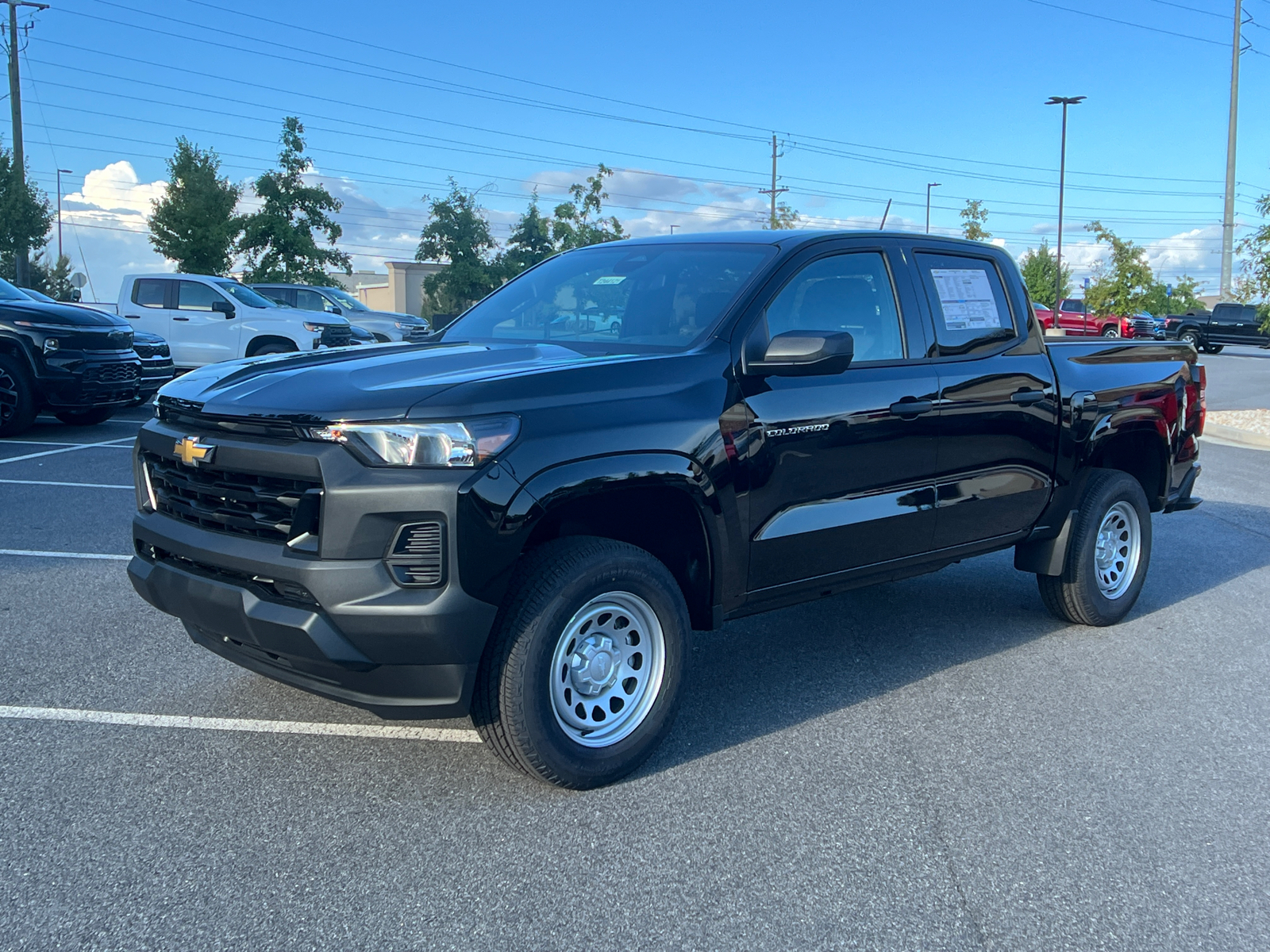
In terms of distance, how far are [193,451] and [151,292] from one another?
53.8 feet

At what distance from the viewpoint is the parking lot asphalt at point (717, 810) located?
2904 millimetres

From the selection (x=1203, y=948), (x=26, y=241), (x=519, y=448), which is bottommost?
(x=1203, y=948)

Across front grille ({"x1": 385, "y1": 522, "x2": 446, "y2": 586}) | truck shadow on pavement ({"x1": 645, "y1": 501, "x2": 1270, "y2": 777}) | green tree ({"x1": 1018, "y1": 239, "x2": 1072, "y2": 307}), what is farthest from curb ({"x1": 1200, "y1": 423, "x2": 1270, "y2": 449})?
green tree ({"x1": 1018, "y1": 239, "x2": 1072, "y2": 307})

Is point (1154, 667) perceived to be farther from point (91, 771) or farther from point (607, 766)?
point (91, 771)

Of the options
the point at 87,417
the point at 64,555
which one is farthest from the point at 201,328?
the point at 64,555

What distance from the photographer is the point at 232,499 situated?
3.57m

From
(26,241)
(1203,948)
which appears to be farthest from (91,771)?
(26,241)

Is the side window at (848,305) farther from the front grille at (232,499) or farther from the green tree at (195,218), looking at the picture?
the green tree at (195,218)

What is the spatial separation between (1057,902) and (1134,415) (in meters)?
3.44

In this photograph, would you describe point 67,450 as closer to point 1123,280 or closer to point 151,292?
point 151,292

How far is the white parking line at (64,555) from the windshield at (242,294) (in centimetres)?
1209

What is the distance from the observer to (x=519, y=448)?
338cm

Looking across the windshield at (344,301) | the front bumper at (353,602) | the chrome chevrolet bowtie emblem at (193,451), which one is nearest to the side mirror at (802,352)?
the front bumper at (353,602)

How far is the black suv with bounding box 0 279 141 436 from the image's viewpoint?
39.1ft
